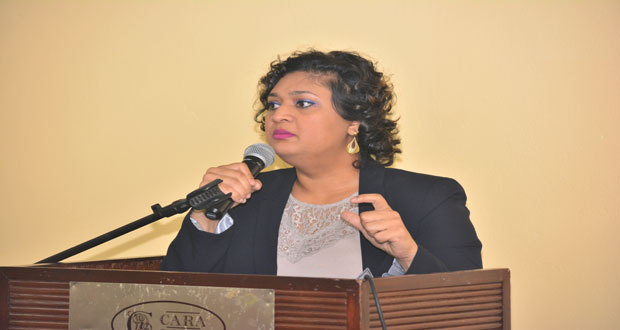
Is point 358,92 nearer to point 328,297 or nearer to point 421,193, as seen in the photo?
point 421,193

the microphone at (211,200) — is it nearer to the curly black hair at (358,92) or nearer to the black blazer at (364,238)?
the black blazer at (364,238)

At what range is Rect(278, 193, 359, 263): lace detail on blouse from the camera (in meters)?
1.81

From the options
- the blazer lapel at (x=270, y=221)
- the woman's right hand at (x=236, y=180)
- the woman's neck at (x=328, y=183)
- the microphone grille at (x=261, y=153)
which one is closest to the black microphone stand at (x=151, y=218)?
the woman's right hand at (x=236, y=180)

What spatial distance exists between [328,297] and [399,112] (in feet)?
4.93

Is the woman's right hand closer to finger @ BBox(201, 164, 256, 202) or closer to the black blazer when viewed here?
finger @ BBox(201, 164, 256, 202)

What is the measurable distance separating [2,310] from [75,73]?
168cm

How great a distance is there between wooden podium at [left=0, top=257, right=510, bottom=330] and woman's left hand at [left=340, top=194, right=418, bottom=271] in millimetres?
196

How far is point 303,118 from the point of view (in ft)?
5.79

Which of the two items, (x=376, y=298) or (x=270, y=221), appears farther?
(x=270, y=221)

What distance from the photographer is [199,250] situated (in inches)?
64.6

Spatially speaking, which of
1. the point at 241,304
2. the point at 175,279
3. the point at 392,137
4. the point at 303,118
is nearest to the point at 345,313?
the point at 241,304

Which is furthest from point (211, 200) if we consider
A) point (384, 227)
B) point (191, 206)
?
point (384, 227)

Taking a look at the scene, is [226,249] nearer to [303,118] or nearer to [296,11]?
[303,118]

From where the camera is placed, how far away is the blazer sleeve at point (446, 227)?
155 cm
